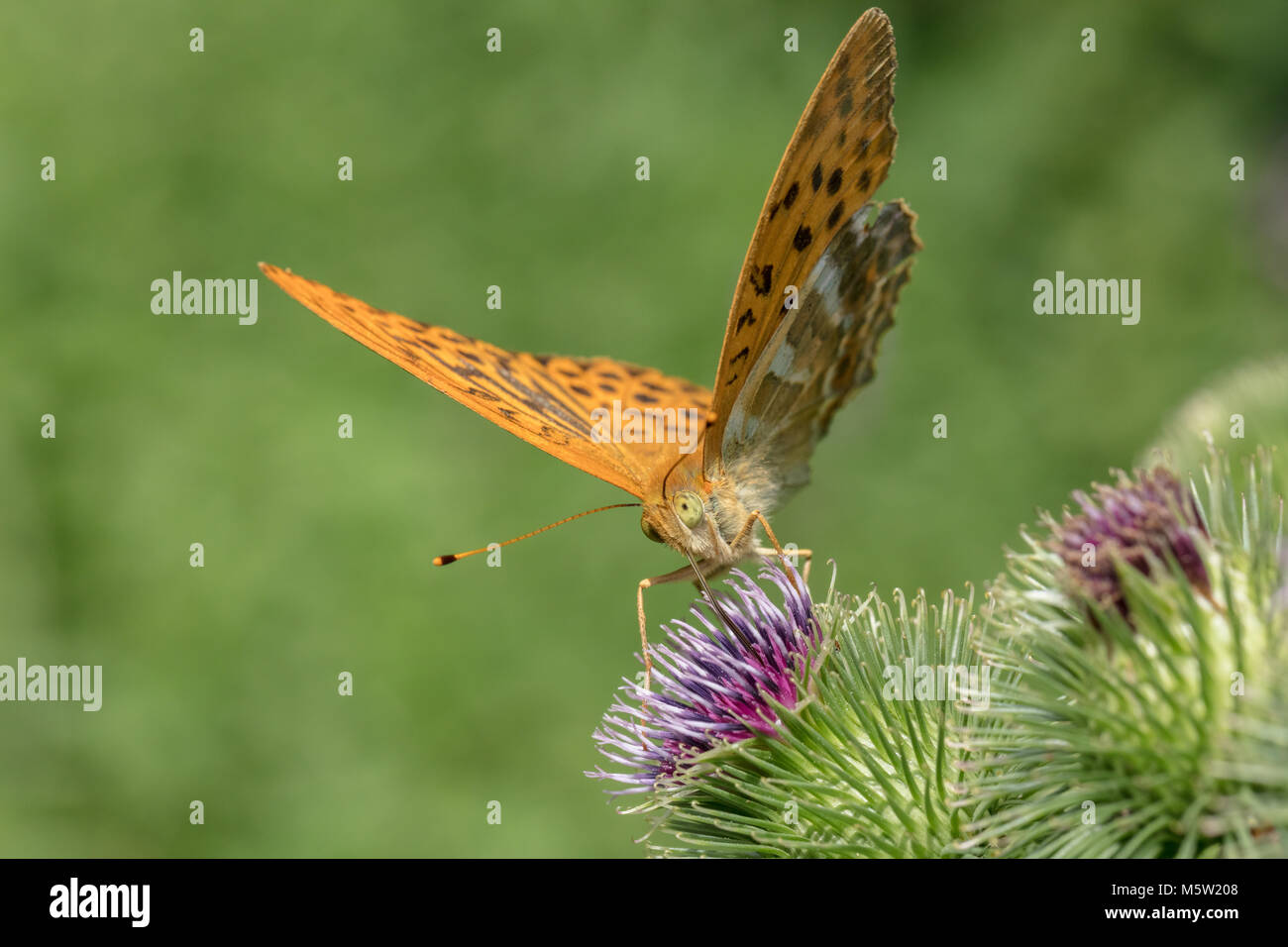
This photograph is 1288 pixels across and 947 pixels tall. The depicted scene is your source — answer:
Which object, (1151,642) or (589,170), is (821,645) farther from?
(589,170)

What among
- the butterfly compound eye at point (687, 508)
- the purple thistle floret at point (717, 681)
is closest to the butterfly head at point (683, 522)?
the butterfly compound eye at point (687, 508)

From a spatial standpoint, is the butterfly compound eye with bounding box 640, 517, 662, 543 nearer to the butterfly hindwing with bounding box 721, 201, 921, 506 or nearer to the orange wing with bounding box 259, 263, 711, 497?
the orange wing with bounding box 259, 263, 711, 497

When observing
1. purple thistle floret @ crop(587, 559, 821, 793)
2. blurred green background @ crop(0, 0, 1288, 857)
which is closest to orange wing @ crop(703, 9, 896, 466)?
purple thistle floret @ crop(587, 559, 821, 793)

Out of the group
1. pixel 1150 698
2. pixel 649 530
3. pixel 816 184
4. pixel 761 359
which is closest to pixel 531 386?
pixel 649 530

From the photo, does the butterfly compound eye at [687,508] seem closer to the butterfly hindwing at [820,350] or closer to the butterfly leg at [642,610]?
the butterfly leg at [642,610]

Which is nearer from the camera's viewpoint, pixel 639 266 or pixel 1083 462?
pixel 1083 462

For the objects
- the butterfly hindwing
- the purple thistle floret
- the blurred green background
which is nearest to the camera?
the purple thistle floret

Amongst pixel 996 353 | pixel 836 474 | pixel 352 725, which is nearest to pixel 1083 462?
pixel 996 353
